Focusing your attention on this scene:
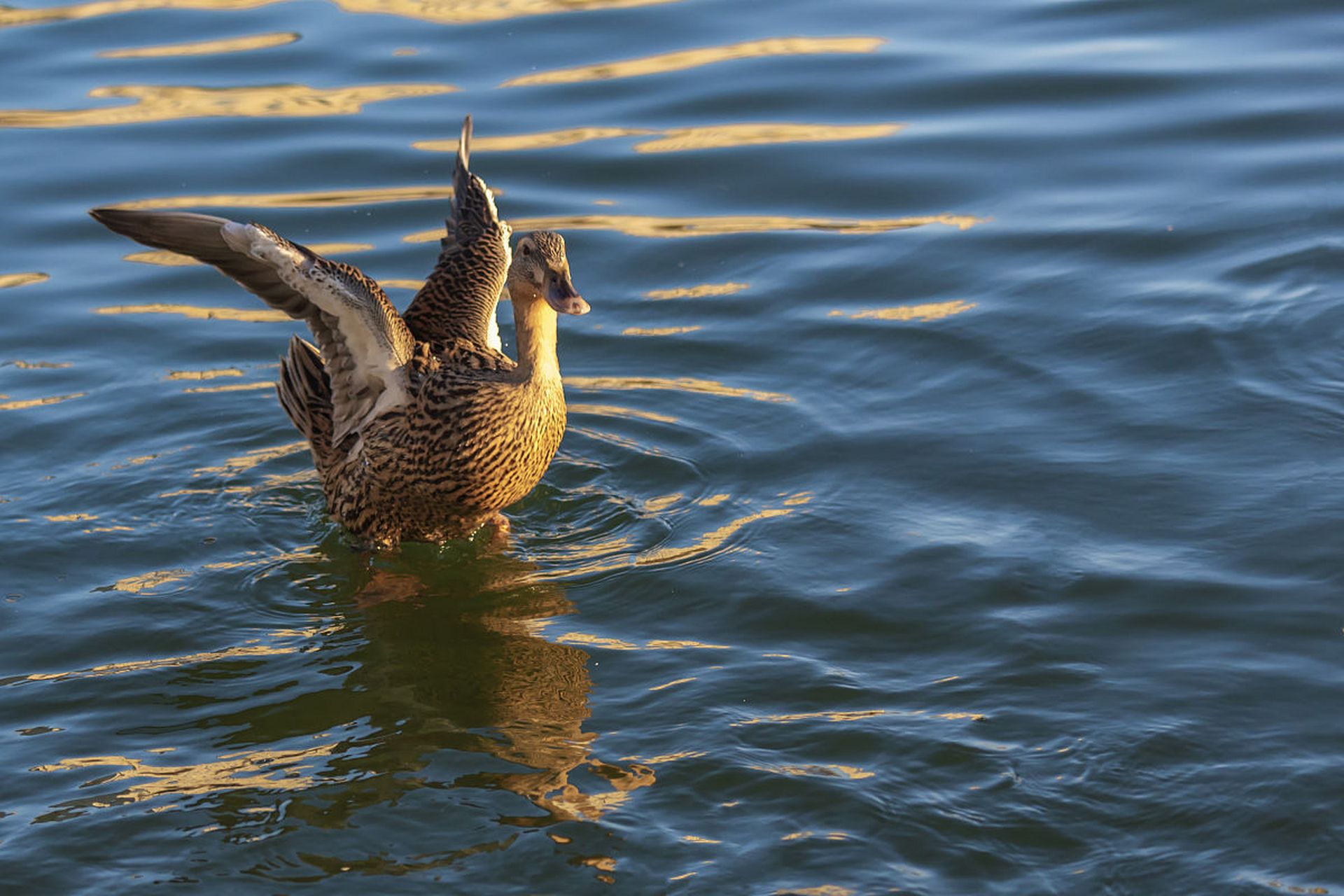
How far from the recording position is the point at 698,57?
1201cm

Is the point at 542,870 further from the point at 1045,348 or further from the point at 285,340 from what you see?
the point at 285,340

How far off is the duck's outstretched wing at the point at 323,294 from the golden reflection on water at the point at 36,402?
1710 mm

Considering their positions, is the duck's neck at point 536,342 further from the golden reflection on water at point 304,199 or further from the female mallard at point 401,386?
the golden reflection on water at point 304,199

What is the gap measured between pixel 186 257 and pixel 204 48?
13.0 feet

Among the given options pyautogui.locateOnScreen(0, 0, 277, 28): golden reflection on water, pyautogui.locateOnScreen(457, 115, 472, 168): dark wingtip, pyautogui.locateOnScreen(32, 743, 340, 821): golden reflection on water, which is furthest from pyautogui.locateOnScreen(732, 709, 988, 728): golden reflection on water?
pyautogui.locateOnScreen(0, 0, 277, 28): golden reflection on water

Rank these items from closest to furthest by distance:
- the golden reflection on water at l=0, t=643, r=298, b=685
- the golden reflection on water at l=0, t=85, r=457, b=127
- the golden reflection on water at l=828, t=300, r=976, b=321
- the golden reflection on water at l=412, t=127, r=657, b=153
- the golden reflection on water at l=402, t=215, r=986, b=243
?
the golden reflection on water at l=0, t=643, r=298, b=685, the golden reflection on water at l=828, t=300, r=976, b=321, the golden reflection on water at l=402, t=215, r=986, b=243, the golden reflection on water at l=412, t=127, r=657, b=153, the golden reflection on water at l=0, t=85, r=457, b=127

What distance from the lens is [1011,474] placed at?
6.48 metres

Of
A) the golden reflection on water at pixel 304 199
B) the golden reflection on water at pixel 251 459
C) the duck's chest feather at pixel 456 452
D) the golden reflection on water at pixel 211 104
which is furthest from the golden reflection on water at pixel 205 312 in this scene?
the golden reflection on water at pixel 211 104

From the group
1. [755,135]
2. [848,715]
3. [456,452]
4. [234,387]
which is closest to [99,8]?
[755,135]

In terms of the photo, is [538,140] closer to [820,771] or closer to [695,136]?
[695,136]

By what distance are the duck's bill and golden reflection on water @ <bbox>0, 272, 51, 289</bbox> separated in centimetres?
394

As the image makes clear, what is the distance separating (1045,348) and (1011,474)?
1.17m

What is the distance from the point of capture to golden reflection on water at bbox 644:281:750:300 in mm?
8492

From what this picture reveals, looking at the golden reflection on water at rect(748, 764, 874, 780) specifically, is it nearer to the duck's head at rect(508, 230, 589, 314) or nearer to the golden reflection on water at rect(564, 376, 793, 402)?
the duck's head at rect(508, 230, 589, 314)
